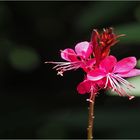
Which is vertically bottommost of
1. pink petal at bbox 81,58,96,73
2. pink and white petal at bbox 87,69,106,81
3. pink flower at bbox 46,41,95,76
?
pink and white petal at bbox 87,69,106,81

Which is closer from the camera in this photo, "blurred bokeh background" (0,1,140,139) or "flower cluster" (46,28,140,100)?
"flower cluster" (46,28,140,100)

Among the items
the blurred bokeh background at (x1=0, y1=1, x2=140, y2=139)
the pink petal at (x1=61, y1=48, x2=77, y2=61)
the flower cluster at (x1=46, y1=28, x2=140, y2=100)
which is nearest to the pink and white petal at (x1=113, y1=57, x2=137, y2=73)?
the flower cluster at (x1=46, y1=28, x2=140, y2=100)

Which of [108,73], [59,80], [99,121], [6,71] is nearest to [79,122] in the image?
[99,121]

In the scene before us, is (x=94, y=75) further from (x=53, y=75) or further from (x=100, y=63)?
(x=53, y=75)

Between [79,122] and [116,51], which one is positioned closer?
[79,122]

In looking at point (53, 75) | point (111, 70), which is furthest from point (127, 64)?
point (53, 75)

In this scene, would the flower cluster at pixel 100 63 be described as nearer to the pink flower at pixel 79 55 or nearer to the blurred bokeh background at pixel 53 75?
the pink flower at pixel 79 55

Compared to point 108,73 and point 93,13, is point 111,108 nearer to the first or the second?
point 93,13

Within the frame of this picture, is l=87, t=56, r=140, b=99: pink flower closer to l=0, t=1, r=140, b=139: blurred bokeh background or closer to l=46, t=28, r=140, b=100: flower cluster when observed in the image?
l=46, t=28, r=140, b=100: flower cluster
